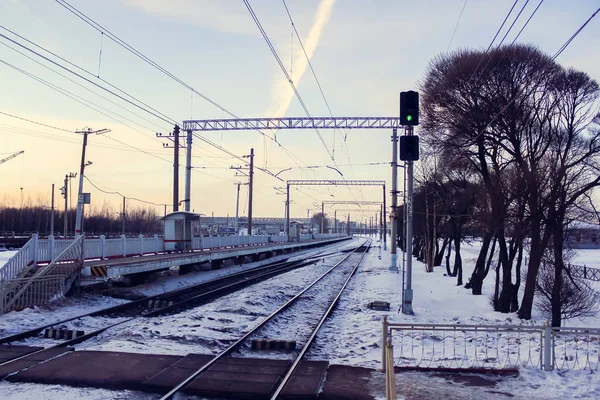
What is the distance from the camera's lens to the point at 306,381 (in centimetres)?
895

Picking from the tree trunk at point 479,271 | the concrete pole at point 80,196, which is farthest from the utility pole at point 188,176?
the tree trunk at point 479,271

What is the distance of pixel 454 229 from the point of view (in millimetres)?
31594

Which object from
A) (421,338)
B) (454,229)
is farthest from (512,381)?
(454,229)

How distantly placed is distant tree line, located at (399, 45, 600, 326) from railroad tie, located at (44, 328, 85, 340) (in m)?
11.8

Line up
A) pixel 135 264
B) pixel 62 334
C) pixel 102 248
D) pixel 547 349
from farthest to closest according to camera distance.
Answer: pixel 102 248
pixel 135 264
pixel 62 334
pixel 547 349

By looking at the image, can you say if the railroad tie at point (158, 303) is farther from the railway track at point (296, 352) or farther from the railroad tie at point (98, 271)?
the railway track at point (296, 352)

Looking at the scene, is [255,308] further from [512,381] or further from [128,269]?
[512,381]

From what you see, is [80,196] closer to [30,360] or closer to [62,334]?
[62,334]

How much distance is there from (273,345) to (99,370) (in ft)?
12.5

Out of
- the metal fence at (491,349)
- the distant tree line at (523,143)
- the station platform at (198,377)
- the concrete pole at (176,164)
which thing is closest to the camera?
the station platform at (198,377)

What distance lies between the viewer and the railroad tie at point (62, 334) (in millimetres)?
12219

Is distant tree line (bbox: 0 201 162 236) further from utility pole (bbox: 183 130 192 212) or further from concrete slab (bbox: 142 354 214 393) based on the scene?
concrete slab (bbox: 142 354 214 393)

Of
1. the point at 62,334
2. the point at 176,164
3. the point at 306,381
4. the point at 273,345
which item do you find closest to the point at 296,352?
the point at 273,345

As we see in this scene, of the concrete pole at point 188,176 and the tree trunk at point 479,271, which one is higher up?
the concrete pole at point 188,176
